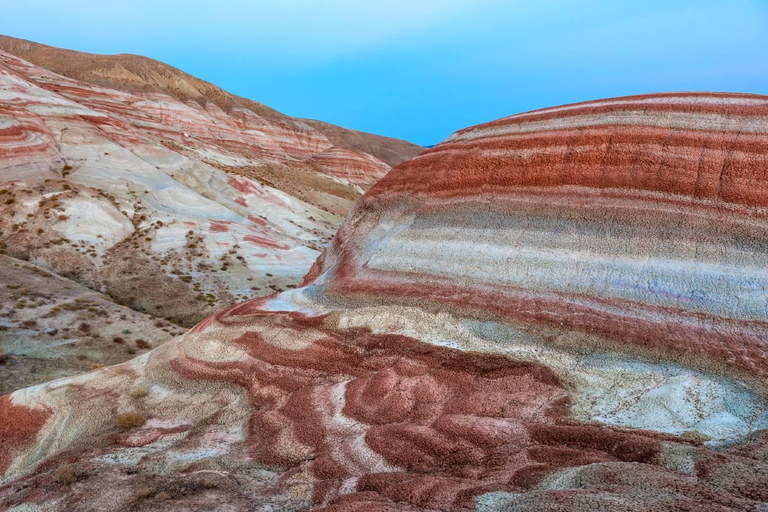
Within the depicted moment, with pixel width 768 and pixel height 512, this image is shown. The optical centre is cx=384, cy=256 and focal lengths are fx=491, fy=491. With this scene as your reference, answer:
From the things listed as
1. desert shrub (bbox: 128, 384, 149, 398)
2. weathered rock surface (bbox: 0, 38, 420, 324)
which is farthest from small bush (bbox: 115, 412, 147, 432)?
weathered rock surface (bbox: 0, 38, 420, 324)

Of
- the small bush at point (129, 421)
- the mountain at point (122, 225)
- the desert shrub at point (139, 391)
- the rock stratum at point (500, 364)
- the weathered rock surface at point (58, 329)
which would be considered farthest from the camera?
the mountain at point (122, 225)

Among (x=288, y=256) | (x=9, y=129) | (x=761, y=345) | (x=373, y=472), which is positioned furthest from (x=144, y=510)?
(x=9, y=129)

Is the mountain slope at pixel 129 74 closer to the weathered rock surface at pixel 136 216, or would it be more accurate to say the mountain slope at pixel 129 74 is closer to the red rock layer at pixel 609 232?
the weathered rock surface at pixel 136 216

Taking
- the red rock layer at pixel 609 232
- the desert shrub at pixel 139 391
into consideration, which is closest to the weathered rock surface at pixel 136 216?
the desert shrub at pixel 139 391

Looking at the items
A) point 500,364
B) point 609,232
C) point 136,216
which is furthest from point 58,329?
point 609,232

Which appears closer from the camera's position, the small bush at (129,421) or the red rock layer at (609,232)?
the red rock layer at (609,232)
